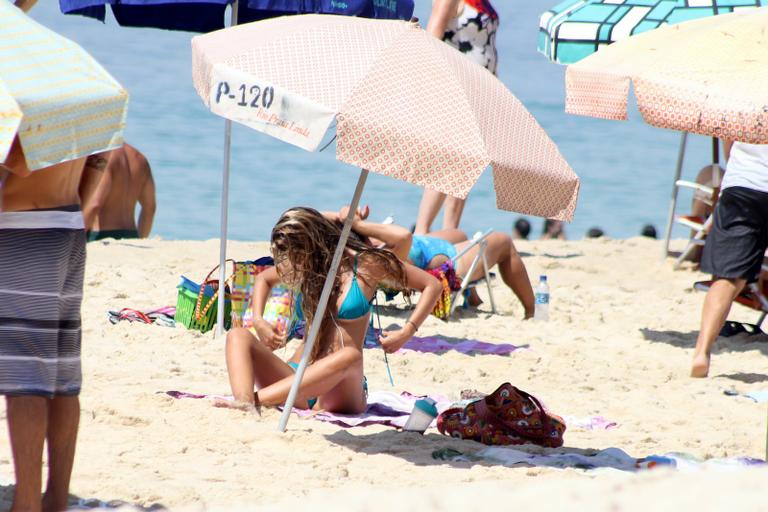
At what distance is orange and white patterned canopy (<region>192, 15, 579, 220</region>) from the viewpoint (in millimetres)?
3975

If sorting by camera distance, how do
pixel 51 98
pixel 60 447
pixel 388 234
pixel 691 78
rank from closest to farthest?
1. pixel 51 98
2. pixel 60 447
3. pixel 691 78
4. pixel 388 234

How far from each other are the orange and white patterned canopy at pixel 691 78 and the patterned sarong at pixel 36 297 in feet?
7.45

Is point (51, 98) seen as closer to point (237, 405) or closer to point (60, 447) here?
point (60, 447)

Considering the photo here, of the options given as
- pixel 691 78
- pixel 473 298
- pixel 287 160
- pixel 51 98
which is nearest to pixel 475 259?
pixel 473 298

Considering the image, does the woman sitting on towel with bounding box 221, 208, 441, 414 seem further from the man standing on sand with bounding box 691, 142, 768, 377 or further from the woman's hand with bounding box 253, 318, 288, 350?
the man standing on sand with bounding box 691, 142, 768, 377

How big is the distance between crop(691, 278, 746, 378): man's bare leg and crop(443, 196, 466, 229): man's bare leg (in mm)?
2567

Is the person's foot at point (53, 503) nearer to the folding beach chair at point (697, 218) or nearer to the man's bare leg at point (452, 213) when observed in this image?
the man's bare leg at point (452, 213)

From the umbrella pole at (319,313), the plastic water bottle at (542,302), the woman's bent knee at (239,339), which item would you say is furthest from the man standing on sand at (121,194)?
the umbrella pole at (319,313)

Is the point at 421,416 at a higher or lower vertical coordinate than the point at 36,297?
lower

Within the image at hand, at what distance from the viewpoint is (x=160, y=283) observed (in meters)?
7.78

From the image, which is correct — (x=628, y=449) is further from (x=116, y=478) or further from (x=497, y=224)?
(x=497, y=224)

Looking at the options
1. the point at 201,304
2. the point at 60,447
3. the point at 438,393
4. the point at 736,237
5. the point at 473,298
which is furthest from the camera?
the point at 473,298

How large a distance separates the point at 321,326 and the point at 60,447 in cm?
178

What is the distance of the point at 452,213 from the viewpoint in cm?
866
